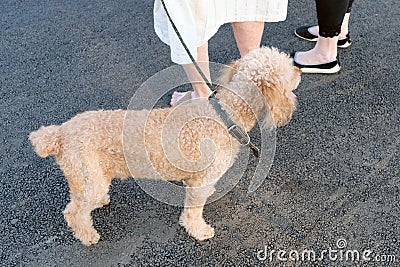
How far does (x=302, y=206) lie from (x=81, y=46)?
230cm

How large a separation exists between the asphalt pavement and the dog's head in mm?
604

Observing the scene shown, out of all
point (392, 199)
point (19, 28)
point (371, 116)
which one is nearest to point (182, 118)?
point (392, 199)

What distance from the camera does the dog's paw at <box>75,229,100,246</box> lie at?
2.14 metres

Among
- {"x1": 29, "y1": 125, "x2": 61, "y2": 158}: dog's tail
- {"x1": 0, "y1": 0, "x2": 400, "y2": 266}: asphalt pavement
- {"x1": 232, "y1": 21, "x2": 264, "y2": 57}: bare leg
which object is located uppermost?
{"x1": 29, "y1": 125, "x2": 61, "y2": 158}: dog's tail

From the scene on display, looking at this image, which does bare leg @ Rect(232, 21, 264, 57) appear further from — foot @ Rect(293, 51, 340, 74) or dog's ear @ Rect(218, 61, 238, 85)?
foot @ Rect(293, 51, 340, 74)

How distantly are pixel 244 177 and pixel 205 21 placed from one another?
0.88 m

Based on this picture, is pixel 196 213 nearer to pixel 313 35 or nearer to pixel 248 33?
pixel 248 33

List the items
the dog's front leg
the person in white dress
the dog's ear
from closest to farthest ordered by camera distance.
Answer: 1. the dog's ear
2. the dog's front leg
3. the person in white dress

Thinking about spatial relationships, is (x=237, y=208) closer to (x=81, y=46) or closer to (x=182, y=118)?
(x=182, y=118)

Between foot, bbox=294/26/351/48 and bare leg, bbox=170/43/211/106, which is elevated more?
bare leg, bbox=170/43/211/106

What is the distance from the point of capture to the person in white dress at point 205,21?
220cm

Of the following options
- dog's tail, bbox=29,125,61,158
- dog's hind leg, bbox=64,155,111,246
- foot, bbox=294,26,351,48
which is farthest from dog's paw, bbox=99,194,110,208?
foot, bbox=294,26,351,48

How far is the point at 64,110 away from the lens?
9.78 feet

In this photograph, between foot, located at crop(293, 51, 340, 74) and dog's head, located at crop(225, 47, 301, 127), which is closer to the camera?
dog's head, located at crop(225, 47, 301, 127)
